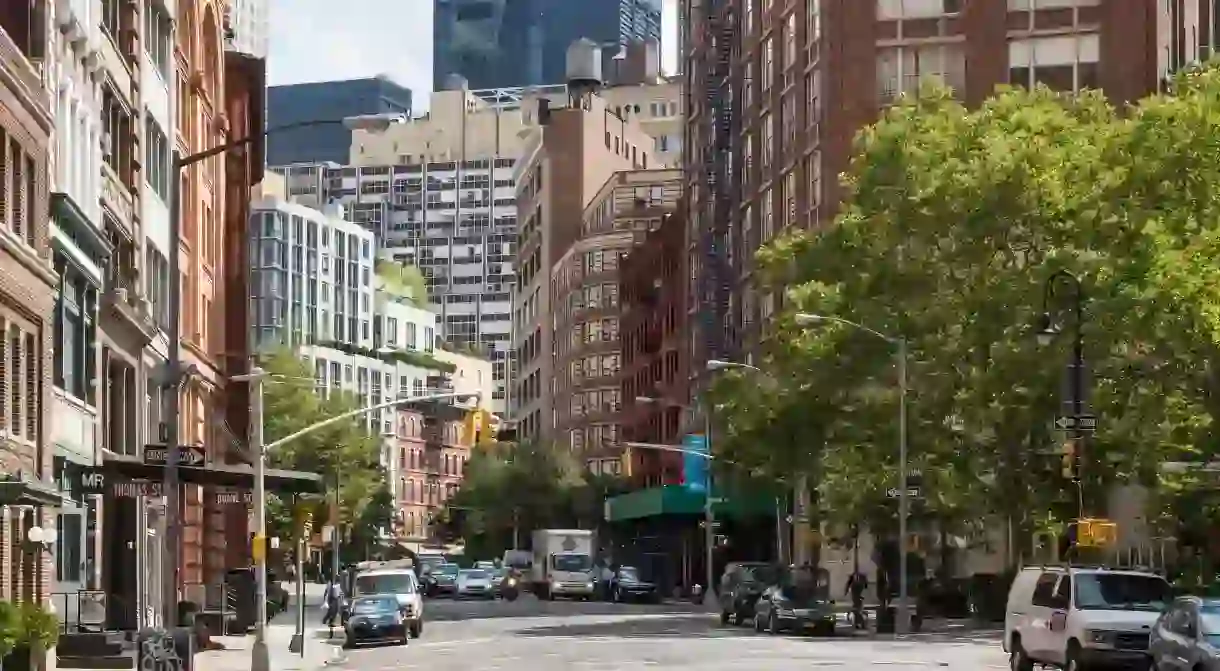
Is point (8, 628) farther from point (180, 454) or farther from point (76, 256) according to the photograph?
point (76, 256)

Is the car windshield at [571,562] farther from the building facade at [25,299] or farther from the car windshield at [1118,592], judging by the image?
the car windshield at [1118,592]

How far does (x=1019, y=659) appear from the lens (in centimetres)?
3706

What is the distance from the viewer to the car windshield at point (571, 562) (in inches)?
4043

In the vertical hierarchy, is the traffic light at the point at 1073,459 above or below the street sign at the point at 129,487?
above

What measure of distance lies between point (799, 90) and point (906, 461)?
126 ft

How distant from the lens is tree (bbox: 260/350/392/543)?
97812mm

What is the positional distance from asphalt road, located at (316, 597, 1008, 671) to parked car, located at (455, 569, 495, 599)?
3176 cm

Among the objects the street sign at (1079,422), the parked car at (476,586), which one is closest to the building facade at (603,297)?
the parked car at (476,586)

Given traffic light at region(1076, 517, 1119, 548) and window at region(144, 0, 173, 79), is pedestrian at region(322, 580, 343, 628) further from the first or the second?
traffic light at region(1076, 517, 1119, 548)

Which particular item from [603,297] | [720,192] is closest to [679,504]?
[720,192]

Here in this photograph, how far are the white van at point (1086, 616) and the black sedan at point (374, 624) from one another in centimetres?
2322

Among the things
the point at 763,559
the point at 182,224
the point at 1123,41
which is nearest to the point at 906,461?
the point at 182,224

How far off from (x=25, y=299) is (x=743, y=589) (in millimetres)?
36574

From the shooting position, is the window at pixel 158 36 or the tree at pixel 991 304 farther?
the window at pixel 158 36
